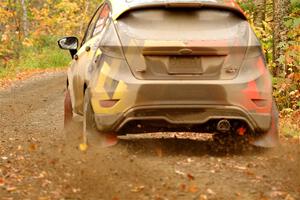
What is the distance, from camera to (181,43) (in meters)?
6.25

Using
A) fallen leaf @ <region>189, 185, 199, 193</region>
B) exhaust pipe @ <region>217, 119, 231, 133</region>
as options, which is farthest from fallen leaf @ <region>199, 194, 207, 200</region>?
exhaust pipe @ <region>217, 119, 231, 133</region>

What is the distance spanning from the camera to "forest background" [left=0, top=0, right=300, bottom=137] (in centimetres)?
1098

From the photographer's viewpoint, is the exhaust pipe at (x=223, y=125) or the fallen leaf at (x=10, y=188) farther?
the exhaust pipe at (x=223, y=125)

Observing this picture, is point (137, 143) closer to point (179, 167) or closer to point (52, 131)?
point (179, 167)

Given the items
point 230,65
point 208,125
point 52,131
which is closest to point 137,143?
point 208,125

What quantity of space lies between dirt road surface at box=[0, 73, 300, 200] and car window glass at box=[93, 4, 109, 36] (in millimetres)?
1398

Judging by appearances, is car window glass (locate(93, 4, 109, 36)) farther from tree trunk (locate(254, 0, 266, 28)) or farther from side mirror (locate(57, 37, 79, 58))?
tree trunk (locate(254, 0, 266, 28))

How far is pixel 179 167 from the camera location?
6145mm

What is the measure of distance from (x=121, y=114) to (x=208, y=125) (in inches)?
39.1

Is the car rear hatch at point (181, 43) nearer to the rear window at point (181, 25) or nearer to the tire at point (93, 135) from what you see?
the rear window at point (181, 25)

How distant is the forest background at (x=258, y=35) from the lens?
11.0 m

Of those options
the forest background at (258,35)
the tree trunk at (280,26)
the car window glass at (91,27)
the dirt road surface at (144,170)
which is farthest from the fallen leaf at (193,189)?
the tree trunk at (280,26)

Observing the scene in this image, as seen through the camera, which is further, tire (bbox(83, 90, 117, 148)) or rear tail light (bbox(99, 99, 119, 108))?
tire (bbox(83, 90, 117, 148))

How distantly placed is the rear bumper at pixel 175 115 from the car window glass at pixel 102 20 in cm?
127
